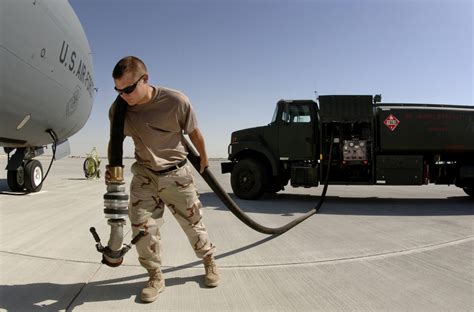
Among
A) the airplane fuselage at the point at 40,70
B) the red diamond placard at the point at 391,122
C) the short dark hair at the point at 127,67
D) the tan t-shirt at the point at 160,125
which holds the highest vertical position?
the airplane fuselage at the point at 40,70

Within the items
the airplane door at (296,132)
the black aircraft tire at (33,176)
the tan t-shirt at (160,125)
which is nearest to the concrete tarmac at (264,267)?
the tan t-shirt at (160,125)

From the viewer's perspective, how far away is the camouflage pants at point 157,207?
2.64 meters

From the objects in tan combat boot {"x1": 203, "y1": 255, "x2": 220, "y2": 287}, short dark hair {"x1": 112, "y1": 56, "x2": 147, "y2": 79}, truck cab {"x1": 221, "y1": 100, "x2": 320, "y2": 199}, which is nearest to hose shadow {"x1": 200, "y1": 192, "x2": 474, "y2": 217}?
truck cab {"x1": 221, "y1": 100, "x2": 320, "y2": 199}

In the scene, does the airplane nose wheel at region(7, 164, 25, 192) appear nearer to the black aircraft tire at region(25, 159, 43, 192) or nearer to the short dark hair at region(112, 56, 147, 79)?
the black aircraft tire at region(25, 159, 43, 192)

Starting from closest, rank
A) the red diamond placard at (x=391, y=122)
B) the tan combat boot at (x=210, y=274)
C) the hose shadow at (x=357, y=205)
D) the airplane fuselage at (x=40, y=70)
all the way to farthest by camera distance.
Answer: the tan combat boot at (x=210, y=274) → the airplane fuselage at (x=40, y=70) → the hose shadow at (x=357, y=205) → the red diamond placard at (x=391, y=122)

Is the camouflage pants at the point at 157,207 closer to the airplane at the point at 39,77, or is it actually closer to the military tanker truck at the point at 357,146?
the airplane at the point at 39,77

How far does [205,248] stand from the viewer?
2.82 metres

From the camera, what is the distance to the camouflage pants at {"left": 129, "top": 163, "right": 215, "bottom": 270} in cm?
264

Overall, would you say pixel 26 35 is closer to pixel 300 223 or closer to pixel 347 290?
pixel 300 223

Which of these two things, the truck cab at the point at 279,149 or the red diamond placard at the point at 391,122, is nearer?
the red diamond placard at the point at 391,122

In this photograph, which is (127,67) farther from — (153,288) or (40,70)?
(40,70)

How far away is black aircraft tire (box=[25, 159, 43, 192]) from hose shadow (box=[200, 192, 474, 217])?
4400mm

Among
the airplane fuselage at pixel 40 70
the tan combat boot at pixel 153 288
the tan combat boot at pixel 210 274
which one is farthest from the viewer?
the airplane fuselage at pixel 40 70

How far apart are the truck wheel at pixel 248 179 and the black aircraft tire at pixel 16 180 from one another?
5405 mm
